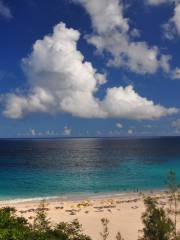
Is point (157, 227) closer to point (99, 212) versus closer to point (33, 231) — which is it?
point (33, 231)

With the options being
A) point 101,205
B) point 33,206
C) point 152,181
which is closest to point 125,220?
point 101,205

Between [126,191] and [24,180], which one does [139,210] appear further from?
[24,180]

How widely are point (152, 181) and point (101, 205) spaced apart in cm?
3873

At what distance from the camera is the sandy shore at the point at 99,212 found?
50344 millimetres

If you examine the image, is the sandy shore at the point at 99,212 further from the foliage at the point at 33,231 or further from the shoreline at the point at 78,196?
the foliage at the point at 33,231

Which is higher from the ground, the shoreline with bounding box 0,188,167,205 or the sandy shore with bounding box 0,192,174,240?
the shoreline with bounding box 0,188,167,205

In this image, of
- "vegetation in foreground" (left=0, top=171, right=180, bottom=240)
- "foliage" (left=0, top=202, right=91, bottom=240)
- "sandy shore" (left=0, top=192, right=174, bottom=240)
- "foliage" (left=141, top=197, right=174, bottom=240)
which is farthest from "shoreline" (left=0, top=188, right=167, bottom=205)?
"foliage" (left=0, top=202, right=91, bottom=240)

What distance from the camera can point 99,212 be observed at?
62031mm

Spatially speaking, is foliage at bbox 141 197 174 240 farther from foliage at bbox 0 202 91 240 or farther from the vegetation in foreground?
foliage at bbox 0 202 91 240

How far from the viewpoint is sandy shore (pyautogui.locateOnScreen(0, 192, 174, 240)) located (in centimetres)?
→ 5034

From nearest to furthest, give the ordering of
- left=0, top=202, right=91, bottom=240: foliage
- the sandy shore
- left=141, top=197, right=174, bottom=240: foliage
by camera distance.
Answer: left=0, top=202, right=91, bottom=240: foliage < left=141, top=197, right=174, bottom=240: foliage < the sandy shore

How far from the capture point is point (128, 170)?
5084 inches

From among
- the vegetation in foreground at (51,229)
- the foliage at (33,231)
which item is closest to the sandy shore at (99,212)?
the vegetation in foreground at (51,229)

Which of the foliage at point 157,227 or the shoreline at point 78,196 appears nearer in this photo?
the foliage at point 157,227
